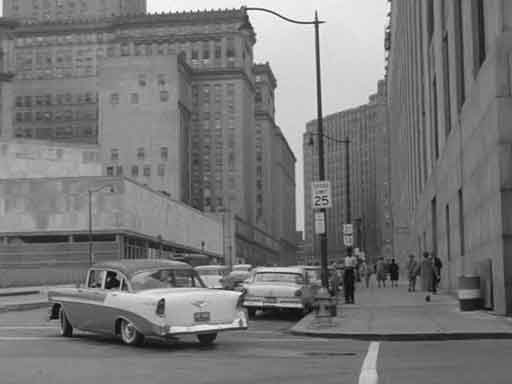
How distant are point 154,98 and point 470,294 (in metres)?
132

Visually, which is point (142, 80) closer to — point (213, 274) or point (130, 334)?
point (213, 274)

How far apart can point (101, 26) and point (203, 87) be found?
1238 inches

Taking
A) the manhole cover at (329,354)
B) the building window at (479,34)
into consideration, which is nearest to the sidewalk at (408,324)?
the manhole cover at (329,354)

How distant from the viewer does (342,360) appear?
44.6ft

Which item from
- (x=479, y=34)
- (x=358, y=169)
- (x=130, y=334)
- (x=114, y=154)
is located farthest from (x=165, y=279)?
(x=114, y=154)

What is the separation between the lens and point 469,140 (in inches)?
1094

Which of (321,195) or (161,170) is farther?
(161,170)

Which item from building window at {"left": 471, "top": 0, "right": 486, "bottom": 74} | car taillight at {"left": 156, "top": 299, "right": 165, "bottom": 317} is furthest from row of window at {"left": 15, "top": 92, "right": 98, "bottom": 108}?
car taillight at {"left": 156, "top": 299, "right": 165, "bottom": 317}

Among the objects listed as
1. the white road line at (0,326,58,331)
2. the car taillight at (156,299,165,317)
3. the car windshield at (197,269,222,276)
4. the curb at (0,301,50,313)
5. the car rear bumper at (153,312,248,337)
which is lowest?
the white road line at (0,326,58,331)

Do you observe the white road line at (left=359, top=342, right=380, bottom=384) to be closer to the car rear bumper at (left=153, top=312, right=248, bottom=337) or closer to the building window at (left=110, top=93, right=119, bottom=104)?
the car rear bumper at (left=153, top=312, right=248, bottom=337)

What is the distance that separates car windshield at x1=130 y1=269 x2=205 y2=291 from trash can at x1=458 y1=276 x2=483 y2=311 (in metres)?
10.00

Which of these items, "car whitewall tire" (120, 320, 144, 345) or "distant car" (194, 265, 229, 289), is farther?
"distant car" (194, 265, 229, 289)

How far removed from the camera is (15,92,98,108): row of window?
602 feet

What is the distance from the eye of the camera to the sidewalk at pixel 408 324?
18.0 meters
